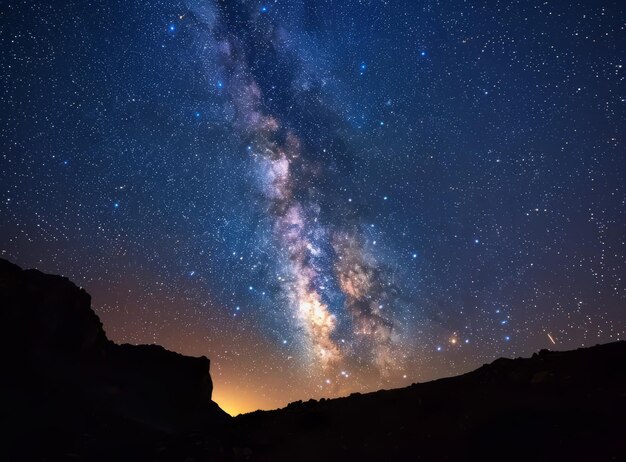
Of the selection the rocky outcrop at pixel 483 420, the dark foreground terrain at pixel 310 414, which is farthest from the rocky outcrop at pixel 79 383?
the rocky outcrop at pixel 483 420

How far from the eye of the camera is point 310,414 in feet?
34.7

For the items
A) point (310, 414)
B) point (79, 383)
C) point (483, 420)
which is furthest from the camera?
point (79, 383)

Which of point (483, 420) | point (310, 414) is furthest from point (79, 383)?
point (483, 420)

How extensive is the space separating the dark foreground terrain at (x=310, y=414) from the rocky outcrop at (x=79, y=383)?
0.05 m

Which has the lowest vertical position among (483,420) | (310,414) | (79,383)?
(483,420)

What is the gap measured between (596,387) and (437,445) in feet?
11.4

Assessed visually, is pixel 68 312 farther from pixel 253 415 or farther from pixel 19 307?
pixel 253 415

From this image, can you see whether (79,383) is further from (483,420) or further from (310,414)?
(483,420)

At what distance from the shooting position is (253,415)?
496 inches

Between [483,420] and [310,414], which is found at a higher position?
[310,414]

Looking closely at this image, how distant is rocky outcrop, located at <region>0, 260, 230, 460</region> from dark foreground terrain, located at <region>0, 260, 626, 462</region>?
0.05 metres

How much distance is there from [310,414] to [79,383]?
7.97 m

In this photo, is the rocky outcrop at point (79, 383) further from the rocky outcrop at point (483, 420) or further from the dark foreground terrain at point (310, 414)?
the rocky outcrop at point (483, 420)

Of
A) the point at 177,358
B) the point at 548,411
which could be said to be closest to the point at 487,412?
the point at 548,411
